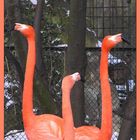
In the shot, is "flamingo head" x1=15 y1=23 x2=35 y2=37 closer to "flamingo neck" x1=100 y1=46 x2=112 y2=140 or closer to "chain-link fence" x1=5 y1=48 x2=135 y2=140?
"flamingo neck" x1=100 y1=46 x2=112 y2=140

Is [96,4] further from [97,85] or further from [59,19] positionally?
[97,85]

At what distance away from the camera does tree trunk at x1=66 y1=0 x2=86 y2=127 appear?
195cm

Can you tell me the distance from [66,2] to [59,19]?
0.12 meters

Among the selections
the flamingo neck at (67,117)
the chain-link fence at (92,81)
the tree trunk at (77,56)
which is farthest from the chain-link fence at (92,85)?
the flamingo neck at (67,117)

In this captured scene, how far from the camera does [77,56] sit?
1.97 metres

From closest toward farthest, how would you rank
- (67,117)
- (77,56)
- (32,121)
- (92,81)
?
(67,117) < (32,121) < (77,56) < (92,81)

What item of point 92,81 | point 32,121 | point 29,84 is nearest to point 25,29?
point 29,84

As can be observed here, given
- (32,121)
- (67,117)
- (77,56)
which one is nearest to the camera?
(67,117)

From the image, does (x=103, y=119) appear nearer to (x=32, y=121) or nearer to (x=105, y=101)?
(x=105, y=101)

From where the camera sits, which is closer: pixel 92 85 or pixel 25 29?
pixel 25 29

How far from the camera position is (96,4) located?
8.75ft

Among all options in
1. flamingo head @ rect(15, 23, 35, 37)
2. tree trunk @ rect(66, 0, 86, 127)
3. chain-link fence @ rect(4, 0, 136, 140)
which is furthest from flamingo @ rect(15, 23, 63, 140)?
chain-link fence @ rect(4, 0, 136, 140)

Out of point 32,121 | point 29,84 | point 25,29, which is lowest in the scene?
point 32,121

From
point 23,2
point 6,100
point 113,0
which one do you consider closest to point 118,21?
point 113,0
